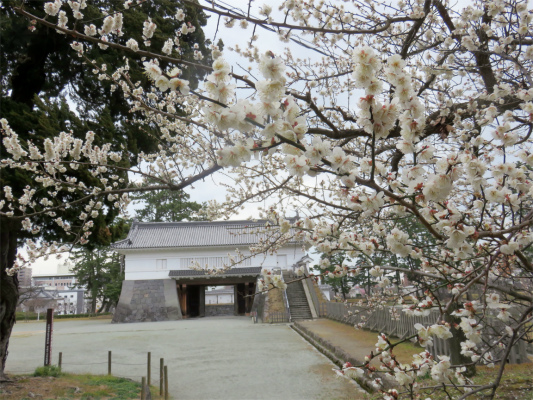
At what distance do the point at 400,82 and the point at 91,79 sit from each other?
5.64 metres

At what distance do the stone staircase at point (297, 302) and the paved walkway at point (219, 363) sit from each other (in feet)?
18.3

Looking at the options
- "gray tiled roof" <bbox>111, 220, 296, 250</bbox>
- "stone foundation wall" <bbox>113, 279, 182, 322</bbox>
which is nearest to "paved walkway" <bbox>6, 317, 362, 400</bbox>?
"stone foundation wall" <bbox>113, 279, 182, 322</bbox>

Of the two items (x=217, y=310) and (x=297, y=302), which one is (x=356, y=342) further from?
(x=217, y=310)

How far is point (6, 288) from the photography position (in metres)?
5.81

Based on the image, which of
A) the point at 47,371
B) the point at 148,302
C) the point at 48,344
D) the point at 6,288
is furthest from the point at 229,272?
the point at 6,288

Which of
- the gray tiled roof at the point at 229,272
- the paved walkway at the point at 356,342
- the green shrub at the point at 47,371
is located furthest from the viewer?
the gray tiled roof at the point at 229,272

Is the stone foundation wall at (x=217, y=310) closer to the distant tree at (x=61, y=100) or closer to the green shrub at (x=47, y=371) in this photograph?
the green shrub at (x=47, y=371)

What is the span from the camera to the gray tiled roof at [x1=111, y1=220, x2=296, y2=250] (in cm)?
2245

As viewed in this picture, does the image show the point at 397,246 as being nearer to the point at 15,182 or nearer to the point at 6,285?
the point at 15,182

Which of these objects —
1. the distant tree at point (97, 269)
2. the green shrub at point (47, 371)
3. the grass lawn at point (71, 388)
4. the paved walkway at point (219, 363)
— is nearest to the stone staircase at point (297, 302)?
the paved walkway at point (219, 363)

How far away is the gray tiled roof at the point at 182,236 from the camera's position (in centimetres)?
2245

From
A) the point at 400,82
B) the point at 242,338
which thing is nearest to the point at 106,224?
the point at 400,82

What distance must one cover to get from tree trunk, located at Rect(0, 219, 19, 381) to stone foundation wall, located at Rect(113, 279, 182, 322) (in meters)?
16.2

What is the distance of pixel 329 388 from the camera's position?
205 inches
